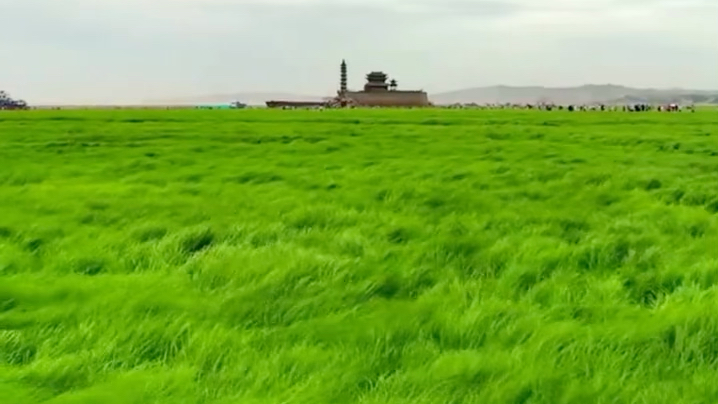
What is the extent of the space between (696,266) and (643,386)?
191cm

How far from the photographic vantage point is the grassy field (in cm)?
281

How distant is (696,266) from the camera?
14.6ft

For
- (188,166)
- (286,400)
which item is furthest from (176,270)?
(188,166)

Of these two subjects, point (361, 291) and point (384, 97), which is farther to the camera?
point (384, 97)

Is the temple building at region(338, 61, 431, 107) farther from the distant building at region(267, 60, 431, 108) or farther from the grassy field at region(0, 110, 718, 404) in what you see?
the grassy field at region(0, 110, 718, 404)

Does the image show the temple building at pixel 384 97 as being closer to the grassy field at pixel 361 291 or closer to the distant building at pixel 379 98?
the distant building at pixel 379 98

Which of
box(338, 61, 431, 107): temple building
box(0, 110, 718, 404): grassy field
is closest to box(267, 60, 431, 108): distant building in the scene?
box(338, 61, 431, 107): temple building

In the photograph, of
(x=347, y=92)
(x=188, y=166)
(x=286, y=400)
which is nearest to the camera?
(x=286, y=400)

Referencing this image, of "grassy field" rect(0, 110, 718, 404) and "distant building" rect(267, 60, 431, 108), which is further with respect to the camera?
"distant building" rect(267, 60, 431, 108)

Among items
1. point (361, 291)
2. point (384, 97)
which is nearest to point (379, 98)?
point (384, 97)

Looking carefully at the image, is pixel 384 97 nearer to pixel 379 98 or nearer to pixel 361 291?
pixel 379 98

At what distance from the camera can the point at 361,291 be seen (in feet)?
13.0

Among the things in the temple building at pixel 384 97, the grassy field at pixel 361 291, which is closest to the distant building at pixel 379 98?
the temple building at pixel 384 97

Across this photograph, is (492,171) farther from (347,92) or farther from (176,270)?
(347,92)
